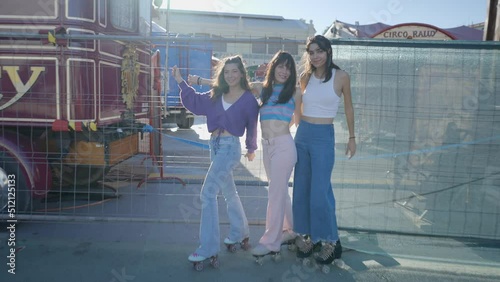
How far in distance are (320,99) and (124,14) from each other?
357cm

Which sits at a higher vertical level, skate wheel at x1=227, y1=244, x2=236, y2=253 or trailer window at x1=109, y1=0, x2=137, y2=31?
trailer window at x1=109, y1=0, x2=137, y2=31

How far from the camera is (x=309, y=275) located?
3.48 meters

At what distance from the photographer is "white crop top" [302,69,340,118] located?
11.2 ft

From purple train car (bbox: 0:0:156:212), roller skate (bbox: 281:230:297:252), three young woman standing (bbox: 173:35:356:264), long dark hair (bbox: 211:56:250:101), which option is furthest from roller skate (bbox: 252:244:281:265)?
purple train car (bbox: 0:0:156:212)

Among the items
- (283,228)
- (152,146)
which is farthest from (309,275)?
(152,146)

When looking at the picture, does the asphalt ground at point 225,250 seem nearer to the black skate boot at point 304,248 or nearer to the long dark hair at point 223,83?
the black skate boot at point 304,248

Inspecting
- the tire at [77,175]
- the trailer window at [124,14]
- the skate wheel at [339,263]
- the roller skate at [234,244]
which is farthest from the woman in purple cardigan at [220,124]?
the trailer window at [124,14]

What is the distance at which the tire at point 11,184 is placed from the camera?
4418 millimetres

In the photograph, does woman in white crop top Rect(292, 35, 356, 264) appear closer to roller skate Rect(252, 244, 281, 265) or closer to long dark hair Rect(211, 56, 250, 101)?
roller skate Rect(252, 244, 281, 265)

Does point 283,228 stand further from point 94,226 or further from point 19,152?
point 19,152

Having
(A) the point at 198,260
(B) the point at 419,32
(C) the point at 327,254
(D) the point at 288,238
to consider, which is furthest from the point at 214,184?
(B) the point at 419,32

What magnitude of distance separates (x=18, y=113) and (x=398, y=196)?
4.07 m

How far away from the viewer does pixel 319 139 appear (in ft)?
11.3

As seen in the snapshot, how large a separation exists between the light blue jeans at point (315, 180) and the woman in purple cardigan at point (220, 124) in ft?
1.51
